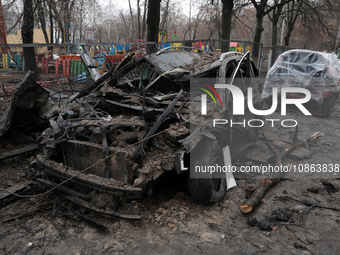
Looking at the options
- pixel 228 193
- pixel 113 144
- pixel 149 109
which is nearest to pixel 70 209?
pixel 113 144

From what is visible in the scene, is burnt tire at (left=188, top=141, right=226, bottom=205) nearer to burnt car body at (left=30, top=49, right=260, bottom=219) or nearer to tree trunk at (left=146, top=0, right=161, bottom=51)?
burnt car body at (left=30, top=49, right=260, bottom=219)

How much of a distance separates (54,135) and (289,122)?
6433mm

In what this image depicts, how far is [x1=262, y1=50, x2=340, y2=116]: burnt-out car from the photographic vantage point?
7.94m

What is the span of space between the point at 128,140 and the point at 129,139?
0.06 ft

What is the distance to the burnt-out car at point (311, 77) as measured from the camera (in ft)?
26.1

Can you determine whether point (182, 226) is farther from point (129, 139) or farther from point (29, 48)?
point (29, 48)

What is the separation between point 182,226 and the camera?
3172 mm

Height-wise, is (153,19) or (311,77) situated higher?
(153,19)

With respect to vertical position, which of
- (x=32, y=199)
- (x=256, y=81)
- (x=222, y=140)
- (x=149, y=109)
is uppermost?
(x=256, y=81)

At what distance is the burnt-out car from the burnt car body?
4.13m

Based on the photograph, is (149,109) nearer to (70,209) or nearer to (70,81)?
(70,209)

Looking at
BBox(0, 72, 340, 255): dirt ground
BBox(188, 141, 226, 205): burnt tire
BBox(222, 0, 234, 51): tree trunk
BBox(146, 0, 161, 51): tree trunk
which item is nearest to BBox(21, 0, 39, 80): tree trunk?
BBox(146, 0, 161, 51): tree trunk

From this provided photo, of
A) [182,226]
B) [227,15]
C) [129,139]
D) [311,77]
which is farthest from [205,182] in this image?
[227,15]

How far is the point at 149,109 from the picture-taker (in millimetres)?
4059
